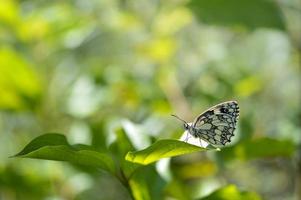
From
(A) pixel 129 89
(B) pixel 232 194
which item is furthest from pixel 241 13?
(B) pixel 232 194

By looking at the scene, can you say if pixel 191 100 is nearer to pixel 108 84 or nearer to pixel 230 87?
pixel 230 87

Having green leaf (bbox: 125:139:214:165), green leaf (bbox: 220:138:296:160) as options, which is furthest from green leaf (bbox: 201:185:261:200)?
green leaf (bbox: 220:138:296:160)

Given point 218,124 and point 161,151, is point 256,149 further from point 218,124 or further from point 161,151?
point 161,151

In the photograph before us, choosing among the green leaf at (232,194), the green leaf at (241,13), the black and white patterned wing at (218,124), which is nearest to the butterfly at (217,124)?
the black and white patterned wing at (218,124)

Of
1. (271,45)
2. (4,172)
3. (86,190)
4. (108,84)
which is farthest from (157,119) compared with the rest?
(271,45)

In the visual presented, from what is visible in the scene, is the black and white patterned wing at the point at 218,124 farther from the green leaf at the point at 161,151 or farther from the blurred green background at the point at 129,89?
the green leaf at the point at 161,151

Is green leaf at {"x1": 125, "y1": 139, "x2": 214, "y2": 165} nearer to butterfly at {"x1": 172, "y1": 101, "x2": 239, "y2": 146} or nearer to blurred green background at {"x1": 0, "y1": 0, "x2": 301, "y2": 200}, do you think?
butterfly at {"x1": 172, "y1": 101, "x2": 239, "y2": 146}

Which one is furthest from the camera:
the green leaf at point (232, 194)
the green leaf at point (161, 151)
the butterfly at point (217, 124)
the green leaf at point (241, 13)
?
the green leaf at point (241, 13)
